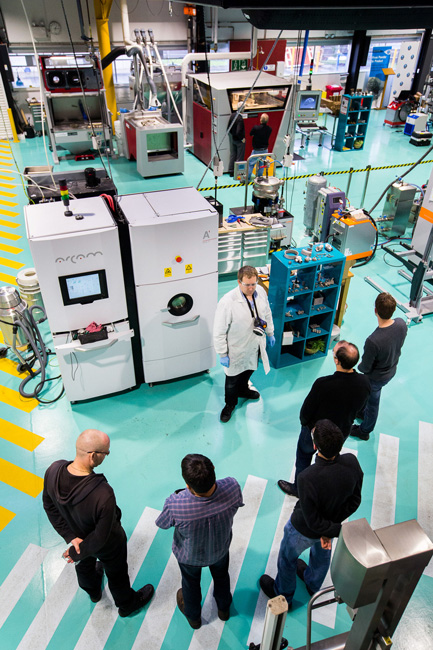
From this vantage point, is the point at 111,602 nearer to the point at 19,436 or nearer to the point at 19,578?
the point at 19,578

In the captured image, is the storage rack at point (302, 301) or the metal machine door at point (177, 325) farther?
the storage rack at point (302, 301)

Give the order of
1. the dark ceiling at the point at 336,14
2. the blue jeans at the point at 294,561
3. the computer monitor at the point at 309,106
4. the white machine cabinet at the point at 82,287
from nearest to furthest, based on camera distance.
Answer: the dark ceiling at the point at 336,14 < the blue jeans at the point at 294,561 < the white machine cabinet at the point at 82,287 < the computer monitor at the point at 309,106

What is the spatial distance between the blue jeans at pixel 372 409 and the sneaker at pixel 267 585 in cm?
191

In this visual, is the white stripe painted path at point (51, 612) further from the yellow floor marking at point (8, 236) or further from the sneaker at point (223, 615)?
the yellow floor marking at point (8, 236)

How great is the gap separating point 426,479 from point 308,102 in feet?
35.7

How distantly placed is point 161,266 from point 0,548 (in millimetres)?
2891

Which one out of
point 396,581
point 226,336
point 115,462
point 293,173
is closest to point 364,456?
point 226,336

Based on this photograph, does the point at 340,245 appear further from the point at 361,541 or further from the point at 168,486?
the point at 361,541

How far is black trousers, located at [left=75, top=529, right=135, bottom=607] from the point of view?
3.05 metres

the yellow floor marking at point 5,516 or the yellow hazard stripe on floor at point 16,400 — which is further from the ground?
the yellow hazard stripe on floor at point 16,400

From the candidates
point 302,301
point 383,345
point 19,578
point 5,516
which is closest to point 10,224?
point 302,301

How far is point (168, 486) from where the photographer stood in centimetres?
438

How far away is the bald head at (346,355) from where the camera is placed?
11.1 ft

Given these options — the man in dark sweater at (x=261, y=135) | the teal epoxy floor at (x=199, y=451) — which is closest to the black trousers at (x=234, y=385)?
the teal epoxy floor at (x=199, y=451)
